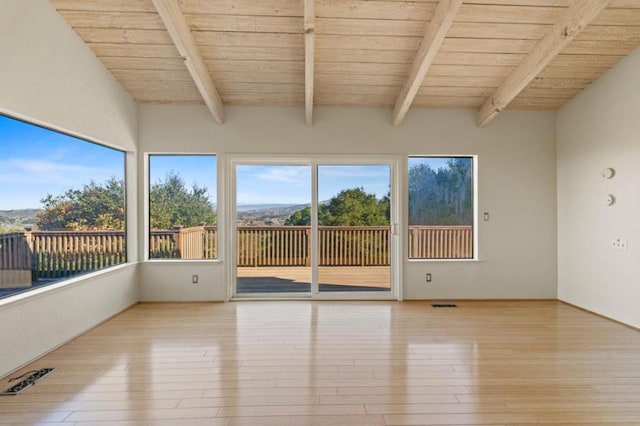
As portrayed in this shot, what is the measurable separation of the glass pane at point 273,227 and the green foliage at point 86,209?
1.44 meters

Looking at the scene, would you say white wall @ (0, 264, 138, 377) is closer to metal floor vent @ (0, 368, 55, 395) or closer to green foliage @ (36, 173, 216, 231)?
metal floor vent @ (0, 368, 55, 395)

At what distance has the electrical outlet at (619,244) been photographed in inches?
148

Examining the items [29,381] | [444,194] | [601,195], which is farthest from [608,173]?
[29,381]

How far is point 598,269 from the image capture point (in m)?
4.12

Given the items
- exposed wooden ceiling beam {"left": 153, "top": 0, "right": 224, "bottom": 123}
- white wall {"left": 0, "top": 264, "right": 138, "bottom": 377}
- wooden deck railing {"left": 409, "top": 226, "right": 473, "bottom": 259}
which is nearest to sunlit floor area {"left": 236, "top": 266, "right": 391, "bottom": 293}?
wooden deck railing {"left": 409, "top": 226, "right": 473, "bottom": 259}

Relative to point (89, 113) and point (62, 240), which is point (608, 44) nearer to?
point (89, 113)

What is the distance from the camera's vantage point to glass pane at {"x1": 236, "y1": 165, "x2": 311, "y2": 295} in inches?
188

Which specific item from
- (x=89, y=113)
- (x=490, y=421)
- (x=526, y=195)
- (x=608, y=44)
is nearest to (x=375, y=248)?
(x=526, y=195)

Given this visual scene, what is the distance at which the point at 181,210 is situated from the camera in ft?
15.5

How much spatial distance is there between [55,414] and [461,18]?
425 cm

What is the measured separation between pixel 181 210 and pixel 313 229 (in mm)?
1782

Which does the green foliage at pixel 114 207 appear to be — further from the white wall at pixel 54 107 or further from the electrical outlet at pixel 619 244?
the electrical outlet at pixel 619 244

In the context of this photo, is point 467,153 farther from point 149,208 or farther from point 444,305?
point 149,208

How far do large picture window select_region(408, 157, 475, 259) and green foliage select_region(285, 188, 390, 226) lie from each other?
0.44m
